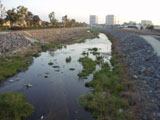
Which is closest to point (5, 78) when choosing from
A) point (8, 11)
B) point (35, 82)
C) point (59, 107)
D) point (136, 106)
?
point (35, 82)

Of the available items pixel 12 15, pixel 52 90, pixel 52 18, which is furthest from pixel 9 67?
pixel 52 18

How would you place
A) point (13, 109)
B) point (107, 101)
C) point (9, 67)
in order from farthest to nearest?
point (9, 67) → point (107, 101) → point (13, 109)

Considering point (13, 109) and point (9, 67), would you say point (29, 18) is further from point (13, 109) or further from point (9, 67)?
point (13, 109)

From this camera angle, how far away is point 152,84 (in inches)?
421

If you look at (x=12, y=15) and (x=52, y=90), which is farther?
(x=12, y=15)

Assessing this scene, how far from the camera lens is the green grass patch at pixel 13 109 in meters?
7.79

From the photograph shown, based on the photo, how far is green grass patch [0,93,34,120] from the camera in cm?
779

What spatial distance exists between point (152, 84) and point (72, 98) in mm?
6075

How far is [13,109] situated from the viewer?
809 cm

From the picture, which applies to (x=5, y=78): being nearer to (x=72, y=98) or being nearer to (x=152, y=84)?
(x=72, y=98)

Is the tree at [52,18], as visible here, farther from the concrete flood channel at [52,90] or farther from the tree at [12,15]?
the concrete flood channel at [52,90]

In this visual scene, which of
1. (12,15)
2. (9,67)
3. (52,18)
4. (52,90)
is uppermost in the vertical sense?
(52,18)

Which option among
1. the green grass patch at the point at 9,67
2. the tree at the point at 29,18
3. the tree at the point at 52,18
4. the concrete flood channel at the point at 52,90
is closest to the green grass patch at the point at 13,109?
the concrete flood channel at the point at 52,90

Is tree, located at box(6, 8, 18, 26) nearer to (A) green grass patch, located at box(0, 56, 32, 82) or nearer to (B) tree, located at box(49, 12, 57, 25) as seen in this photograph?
(B) tree, located at box(49, 12, 57, 25)
